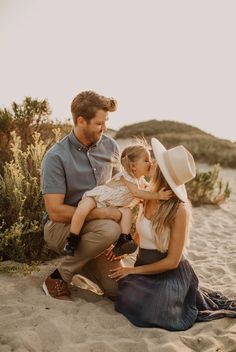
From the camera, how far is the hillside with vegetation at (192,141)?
47.0 ft


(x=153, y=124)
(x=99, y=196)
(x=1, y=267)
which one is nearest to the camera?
(x=99, y=196)

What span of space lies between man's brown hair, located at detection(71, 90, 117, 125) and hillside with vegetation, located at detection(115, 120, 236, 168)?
4.84 meters

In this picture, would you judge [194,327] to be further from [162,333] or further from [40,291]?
[40,291]

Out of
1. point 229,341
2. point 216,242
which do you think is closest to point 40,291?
point 229,341

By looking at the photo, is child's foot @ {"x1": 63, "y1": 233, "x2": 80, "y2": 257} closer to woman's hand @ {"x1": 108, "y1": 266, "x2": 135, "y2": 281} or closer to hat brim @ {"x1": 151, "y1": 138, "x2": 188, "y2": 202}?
woman's hand @ {"x1": 108, "y1": 266, "x2": 135, "y2": 281}

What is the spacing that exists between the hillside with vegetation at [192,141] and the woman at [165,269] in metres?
5.30

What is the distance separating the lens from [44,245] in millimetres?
4785

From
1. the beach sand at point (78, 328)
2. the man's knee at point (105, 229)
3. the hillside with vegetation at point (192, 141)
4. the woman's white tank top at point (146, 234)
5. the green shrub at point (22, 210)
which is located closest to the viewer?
the beach sand at point (78, 328)

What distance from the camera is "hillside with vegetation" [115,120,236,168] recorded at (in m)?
14.3

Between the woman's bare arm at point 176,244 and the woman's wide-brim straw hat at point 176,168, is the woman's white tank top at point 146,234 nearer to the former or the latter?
the woman's bare arm at point 176,244

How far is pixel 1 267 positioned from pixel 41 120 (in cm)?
346

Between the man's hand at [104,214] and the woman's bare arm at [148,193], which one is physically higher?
the woman's bare arm at [148,193]

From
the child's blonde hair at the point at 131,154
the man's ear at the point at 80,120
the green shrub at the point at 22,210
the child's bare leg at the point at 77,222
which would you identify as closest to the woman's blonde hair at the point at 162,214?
the child's blonde hair at the point at 131,154

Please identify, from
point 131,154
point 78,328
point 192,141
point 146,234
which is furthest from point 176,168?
point 192,141
